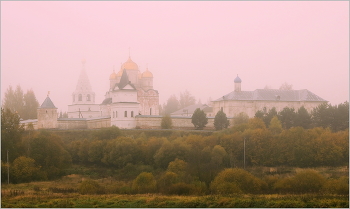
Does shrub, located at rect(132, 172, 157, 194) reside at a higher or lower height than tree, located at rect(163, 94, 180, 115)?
lower

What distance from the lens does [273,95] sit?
4172 cm

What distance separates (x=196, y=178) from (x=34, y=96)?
24.9 m

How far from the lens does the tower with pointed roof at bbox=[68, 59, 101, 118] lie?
136 ft

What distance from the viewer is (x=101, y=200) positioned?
19.5 m

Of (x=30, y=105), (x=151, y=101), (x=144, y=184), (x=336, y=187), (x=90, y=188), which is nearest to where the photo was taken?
(x=336, y=187)

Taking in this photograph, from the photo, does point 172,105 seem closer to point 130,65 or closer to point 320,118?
point 130,65

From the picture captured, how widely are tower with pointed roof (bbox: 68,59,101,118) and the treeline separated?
41.2 ft

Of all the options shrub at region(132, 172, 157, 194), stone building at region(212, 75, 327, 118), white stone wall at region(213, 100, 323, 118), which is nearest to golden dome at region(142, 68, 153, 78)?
stone building at region(212, 75, 327, 118)

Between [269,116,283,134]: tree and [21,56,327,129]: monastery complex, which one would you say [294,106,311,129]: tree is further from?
[21,56,327,129]: monastery complex

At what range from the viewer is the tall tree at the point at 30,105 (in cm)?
4338

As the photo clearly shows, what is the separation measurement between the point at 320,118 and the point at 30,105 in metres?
21.8

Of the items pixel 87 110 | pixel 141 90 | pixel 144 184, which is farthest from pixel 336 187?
pixel 87 110

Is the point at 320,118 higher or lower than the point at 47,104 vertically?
lower

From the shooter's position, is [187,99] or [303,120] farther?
[187,99]
